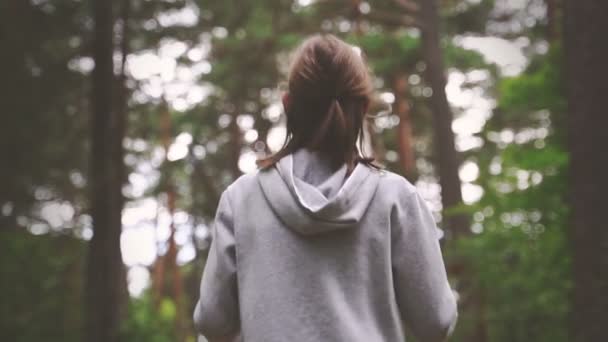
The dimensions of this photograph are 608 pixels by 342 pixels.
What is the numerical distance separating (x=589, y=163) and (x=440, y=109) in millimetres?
7764

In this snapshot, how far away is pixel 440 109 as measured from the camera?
1305cm

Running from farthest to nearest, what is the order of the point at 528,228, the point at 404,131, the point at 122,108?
the point at 404,131 → the point at 122,108 → the point at 528,228

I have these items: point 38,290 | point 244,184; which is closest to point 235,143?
point 38,290

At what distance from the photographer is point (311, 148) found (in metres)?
2.19

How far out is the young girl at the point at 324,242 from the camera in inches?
80.5

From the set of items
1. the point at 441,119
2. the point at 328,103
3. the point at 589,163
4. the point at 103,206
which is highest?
the point at 328,103

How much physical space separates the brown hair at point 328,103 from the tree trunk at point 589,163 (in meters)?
3.61

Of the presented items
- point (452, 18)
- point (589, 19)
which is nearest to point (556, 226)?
point (589, 19)

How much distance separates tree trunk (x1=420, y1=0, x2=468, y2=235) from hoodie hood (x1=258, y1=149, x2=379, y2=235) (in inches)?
423

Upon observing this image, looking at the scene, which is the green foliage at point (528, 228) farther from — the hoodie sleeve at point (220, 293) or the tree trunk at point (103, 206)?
the tree trunk at point (103, 206)

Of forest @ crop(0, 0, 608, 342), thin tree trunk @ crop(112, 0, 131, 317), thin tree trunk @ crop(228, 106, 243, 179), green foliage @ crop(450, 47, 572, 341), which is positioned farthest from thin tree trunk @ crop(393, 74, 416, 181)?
green foliage @ crop(450, 47, 572, 341)

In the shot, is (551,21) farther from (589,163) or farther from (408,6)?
(589,163)

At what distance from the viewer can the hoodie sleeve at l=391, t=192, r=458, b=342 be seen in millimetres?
2080

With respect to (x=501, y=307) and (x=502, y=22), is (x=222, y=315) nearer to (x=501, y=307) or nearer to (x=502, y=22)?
(x=501, y=307)
